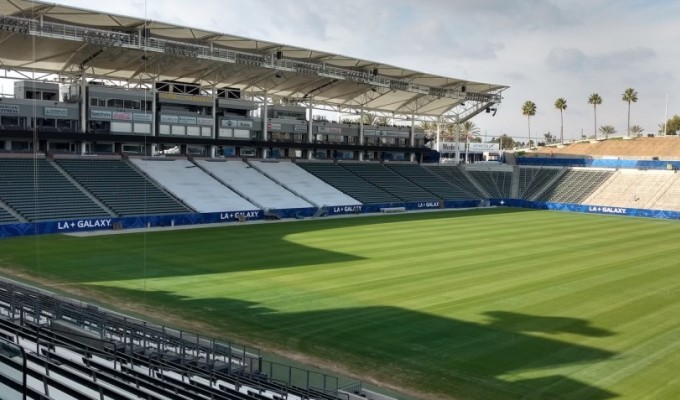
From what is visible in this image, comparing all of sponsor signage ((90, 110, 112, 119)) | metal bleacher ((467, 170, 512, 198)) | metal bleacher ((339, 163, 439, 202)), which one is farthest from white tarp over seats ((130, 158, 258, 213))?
metal bleacher ((467, 170, 512, 198))

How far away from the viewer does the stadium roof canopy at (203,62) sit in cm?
4894

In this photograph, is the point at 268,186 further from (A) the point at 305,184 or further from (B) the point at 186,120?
(B) the point at 186,120

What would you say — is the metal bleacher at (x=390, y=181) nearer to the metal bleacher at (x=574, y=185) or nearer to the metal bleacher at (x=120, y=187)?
the metal bleacher at (x=574, y=185)

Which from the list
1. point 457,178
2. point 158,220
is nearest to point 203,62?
point 158,220

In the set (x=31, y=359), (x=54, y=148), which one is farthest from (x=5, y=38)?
(x=31, y=359)

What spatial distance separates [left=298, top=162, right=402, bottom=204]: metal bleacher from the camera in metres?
72.2

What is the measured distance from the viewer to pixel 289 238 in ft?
153

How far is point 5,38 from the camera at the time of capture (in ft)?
157

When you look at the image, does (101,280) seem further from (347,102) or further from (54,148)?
(347,102)

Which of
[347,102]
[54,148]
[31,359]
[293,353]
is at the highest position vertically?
[347,102]

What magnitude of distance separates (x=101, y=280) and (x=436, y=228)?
32366 mm

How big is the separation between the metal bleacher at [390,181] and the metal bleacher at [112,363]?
5783 cm

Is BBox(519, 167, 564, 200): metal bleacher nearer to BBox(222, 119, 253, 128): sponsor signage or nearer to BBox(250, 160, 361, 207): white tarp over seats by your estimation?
BBox(250, 160, 361, 207): white tarp over seats

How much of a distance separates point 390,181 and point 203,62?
30.3 metres
